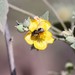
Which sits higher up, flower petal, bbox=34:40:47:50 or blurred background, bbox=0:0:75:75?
blurred background, bbox=0:0:75:75

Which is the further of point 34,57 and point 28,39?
point 34,57

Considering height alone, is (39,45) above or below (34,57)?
below

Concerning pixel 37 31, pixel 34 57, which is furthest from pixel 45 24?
pixel 34 57

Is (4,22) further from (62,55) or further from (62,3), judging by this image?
(62,55)

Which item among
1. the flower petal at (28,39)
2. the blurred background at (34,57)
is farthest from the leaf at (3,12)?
the blurred background at (34,57)

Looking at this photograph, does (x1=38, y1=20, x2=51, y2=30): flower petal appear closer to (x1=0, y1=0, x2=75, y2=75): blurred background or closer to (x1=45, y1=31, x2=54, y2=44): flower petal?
(x1=45, y1=31, x2=54, y2=44): flower petal

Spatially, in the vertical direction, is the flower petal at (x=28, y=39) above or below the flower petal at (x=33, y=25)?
below

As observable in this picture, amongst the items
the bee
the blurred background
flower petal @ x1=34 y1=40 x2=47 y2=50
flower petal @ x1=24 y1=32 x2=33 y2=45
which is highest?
the blurred background

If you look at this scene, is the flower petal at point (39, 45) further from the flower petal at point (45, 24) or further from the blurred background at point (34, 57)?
the blurred background at point (34, 57)

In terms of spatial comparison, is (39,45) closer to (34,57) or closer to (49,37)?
(49,37)

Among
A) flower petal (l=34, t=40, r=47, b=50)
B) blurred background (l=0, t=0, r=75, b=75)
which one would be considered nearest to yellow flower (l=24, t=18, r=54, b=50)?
flower petal (l=34, t=40, r=47, b=50)
